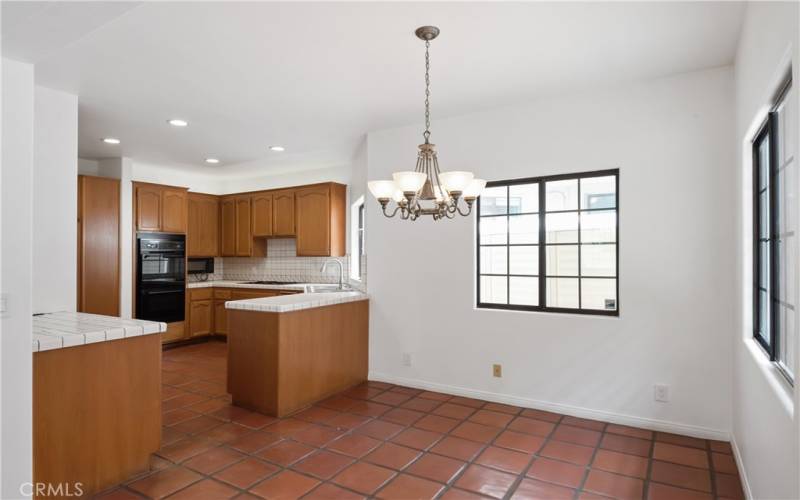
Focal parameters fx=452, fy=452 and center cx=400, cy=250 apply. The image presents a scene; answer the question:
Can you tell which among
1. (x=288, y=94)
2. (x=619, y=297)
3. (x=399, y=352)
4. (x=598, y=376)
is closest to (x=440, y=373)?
(x=399, y=352)

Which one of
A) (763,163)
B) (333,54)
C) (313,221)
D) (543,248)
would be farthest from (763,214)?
(313,221)

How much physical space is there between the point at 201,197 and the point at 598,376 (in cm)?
602

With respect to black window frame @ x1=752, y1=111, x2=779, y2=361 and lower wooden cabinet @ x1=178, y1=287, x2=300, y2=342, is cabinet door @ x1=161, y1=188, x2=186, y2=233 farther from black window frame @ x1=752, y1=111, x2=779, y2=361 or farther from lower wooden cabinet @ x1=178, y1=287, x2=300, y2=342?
black window frame @ x1=752, y1=111, x2=779, y2=361

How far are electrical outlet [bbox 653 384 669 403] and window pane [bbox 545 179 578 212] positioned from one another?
4.79ft

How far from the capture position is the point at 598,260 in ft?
11.8

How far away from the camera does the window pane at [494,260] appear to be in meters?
4.00

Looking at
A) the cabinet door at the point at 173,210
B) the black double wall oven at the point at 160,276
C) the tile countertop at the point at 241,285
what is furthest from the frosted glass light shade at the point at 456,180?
the cabinet door at the point at 173,210

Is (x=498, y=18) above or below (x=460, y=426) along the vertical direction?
above

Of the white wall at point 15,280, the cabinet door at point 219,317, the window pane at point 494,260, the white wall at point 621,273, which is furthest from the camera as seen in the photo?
the cabinet door at point 219,317

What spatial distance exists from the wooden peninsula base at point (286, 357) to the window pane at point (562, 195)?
211cm

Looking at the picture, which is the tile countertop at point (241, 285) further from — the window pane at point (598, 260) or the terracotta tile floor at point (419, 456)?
the window pane at point (598, 260)

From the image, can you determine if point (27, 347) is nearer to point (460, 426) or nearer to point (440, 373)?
point (460, 426)

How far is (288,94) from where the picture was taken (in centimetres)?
358

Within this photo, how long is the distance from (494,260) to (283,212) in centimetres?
363
